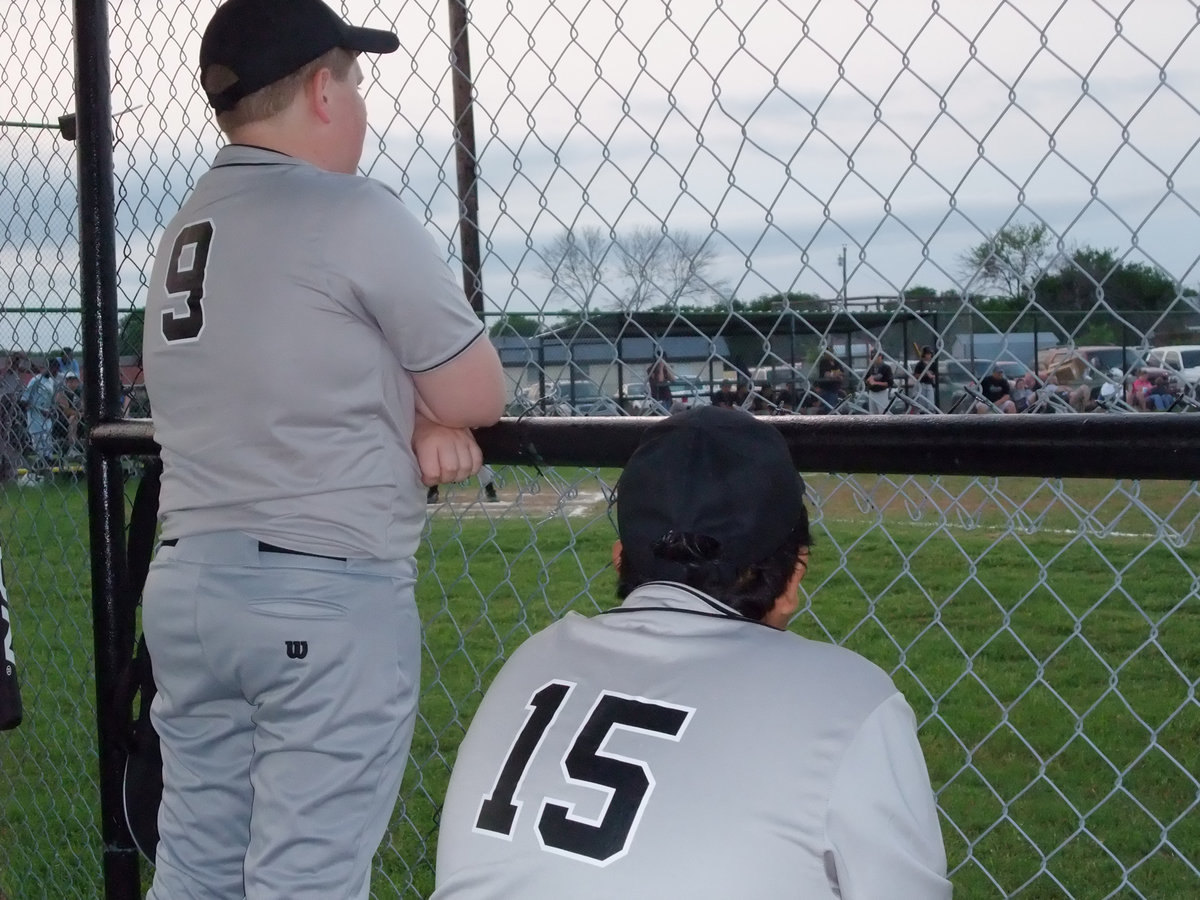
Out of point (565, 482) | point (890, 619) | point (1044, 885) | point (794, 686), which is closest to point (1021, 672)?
point (890, 619)

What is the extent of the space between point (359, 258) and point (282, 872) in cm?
94

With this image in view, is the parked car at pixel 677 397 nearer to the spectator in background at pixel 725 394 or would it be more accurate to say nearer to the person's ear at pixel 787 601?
the spectator in background at pixel 725 394

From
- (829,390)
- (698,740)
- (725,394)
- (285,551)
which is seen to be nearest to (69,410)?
(285,551)

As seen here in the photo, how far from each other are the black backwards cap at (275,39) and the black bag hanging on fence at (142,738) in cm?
98

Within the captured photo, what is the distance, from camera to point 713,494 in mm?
1497

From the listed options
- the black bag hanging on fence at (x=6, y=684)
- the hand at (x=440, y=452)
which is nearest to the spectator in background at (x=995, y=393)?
the hand at (x=440, y=452)

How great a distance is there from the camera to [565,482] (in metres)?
2.59

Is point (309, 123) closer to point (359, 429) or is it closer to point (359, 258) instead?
point (359, 258)

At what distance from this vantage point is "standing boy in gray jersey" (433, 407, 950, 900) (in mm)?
1279

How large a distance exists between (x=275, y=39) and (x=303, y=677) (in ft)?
3.23

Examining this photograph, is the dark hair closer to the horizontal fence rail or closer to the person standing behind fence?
the horizontal fence rail

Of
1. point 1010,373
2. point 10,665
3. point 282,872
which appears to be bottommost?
point 10,665

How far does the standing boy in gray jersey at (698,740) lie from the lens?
4.20ft

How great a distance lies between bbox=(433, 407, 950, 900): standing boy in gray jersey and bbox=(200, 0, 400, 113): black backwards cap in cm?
92
